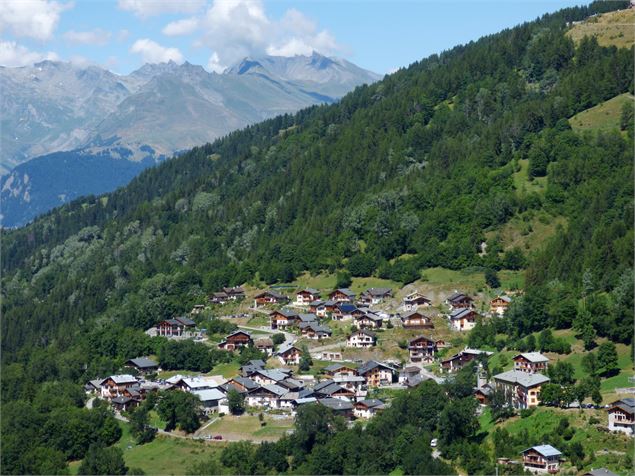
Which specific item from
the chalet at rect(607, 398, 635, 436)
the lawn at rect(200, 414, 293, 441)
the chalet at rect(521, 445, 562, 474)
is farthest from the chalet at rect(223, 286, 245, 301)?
the chalet at rect(521, 445, 562, 474)

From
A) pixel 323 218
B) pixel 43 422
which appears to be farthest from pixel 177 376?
pixel 323 218

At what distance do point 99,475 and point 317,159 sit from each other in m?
97.9

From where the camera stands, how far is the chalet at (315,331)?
356ft

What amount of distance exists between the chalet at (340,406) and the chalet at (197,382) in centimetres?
1247

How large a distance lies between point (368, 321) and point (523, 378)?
103 ft

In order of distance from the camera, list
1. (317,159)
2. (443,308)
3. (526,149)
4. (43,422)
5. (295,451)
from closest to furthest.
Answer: (295,451) → (43,422) → (443,308) → (526,149) → (317,159)

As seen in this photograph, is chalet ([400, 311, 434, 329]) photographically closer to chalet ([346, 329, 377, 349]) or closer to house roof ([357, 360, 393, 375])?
chalet ([346, 329, 377, 349])

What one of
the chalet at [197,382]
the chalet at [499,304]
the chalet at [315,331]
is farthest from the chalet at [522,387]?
the chalet at [315,331]

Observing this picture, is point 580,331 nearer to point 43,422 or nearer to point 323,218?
point 43,422

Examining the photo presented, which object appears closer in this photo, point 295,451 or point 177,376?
point 295,451

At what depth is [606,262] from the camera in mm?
101062

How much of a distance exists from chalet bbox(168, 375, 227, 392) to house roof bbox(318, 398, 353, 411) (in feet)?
39.7

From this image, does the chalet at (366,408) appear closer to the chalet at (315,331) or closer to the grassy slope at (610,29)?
the chalet at (315,331)

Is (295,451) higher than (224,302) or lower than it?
lower
